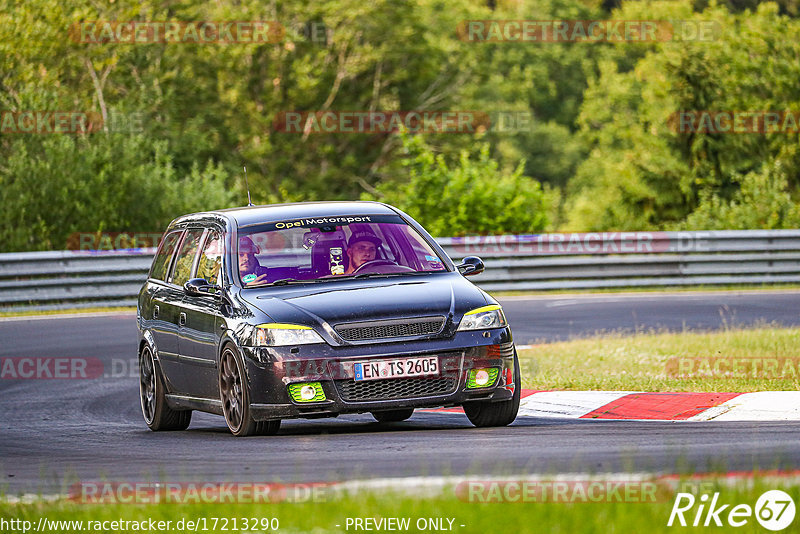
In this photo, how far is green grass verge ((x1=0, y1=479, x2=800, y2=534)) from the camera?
17.5 feet

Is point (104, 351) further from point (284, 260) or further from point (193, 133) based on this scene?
→ point (193, 133)

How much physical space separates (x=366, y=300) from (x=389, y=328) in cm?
31

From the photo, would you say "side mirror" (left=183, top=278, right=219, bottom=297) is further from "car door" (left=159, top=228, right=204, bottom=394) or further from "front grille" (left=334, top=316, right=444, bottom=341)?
"front grille" (left=334, top=316, right=444, bottom=341)

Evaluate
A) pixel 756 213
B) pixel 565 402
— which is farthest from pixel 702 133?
pixel 565 402

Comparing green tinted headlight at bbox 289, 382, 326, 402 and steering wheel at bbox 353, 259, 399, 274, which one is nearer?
green tinted headlight at bbox 289, 382, 326, 402

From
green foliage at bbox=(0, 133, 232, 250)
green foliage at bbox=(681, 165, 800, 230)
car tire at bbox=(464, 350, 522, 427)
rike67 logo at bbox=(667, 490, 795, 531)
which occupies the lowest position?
green foliage at bbox=(681, 165, 800, 230)

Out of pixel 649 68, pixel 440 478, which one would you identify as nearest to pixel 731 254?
pixel 440 478

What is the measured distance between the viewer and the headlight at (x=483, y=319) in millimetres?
9266

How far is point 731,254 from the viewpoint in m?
25.7

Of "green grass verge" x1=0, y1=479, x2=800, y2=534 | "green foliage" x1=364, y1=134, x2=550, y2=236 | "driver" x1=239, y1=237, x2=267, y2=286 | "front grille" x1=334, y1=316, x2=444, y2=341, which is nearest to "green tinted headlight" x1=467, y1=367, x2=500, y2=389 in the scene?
"front grille" x1=334, y1=316, x2=444, y2=341

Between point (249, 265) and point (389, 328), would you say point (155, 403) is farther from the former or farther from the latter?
point (389, 328)

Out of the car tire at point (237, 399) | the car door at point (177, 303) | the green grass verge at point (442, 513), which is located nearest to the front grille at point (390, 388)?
the car tire at point (237, 399)

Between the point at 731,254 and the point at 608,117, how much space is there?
43.1m

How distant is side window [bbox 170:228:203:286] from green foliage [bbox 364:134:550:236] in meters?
18.8
